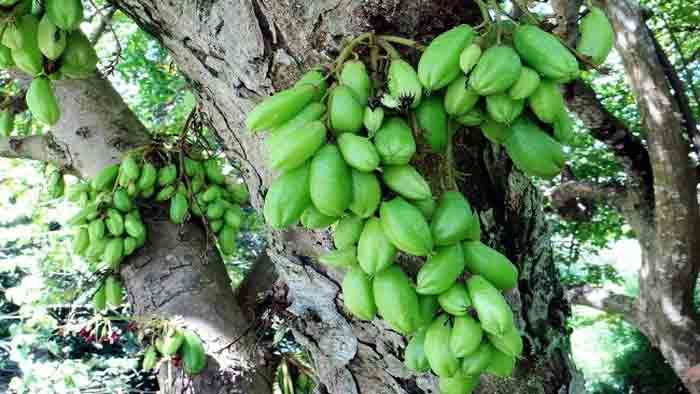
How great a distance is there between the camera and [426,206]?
0.81m

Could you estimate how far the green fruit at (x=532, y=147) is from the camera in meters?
0.84

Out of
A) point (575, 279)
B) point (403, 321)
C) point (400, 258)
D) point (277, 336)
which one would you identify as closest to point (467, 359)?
point (403, 321)

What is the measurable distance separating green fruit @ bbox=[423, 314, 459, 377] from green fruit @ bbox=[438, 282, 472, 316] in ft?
0.08

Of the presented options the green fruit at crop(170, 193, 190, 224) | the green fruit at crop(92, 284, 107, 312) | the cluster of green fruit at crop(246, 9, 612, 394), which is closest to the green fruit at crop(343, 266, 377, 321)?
the cluster of green fruit at crop(246, 9, 612, 394)

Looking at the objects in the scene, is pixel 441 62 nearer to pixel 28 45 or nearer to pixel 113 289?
pixel 28 45

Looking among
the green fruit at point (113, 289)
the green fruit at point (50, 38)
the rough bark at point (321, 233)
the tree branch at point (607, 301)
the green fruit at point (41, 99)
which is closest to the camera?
the rough bark at point (321, 233)

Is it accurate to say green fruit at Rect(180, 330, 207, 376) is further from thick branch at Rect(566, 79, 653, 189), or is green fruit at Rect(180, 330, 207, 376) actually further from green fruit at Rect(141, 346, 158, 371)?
thick branch at Rect(566, 79, 653, 189)

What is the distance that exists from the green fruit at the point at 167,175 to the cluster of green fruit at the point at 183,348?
0.46 m

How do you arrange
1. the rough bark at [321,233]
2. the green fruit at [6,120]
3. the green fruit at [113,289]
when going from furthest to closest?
the green fruit at [113,289], the green fruit at [6,120], the rough bark at [321,233]

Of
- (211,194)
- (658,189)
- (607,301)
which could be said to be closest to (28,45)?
(211,194)

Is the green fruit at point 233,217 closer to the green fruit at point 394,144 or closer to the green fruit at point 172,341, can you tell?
the green fruit at point 172,341

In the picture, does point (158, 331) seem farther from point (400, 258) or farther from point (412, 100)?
point (412, 100)

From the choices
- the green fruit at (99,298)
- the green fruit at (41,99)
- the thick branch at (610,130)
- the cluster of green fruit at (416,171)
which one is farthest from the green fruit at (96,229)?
the thick branch at (610,130)

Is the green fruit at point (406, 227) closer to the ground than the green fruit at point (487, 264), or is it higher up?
higher up
